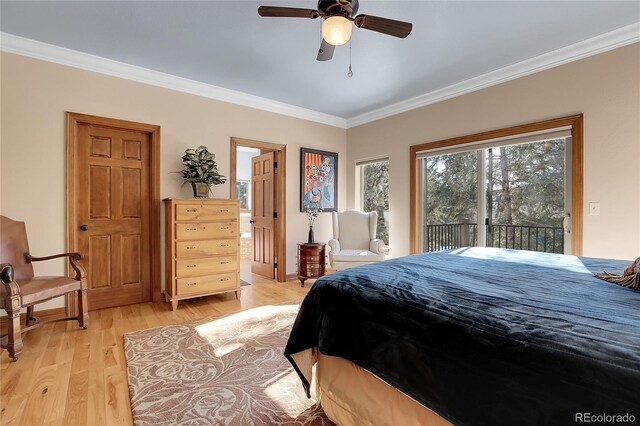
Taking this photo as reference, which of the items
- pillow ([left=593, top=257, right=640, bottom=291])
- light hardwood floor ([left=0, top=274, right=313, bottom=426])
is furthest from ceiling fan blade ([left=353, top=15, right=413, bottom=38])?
light hardwood floor ([left=0, top=274, right=313, bottom=426])

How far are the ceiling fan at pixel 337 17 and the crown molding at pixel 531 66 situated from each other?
2097mm

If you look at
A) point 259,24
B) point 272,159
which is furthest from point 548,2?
point 272,159

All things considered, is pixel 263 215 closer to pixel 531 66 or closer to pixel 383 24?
pixel 383 24

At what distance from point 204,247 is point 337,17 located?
2.69m

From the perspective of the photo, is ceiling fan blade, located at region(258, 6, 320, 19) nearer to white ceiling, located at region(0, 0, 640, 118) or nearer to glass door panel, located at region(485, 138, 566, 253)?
white ceiling, located at region(0, 0, 640, 118)

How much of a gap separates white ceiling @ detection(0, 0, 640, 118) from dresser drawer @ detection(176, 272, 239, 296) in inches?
94.3

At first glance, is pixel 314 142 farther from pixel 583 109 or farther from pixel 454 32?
pixel 583 109

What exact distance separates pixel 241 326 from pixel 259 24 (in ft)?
8.85

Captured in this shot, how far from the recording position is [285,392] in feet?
6.01

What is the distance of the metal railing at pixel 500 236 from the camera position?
10.6 feet

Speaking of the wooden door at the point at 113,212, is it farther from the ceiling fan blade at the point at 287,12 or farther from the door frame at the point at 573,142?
the door frame at the point at 573,142

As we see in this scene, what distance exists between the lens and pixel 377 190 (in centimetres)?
509

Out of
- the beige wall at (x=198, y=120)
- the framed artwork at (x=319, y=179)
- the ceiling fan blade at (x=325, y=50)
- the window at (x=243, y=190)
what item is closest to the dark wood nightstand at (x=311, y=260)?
the framed artwork at (x=319, y=179)

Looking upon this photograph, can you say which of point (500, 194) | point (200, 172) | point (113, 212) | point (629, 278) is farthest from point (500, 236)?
point (113, 212)
